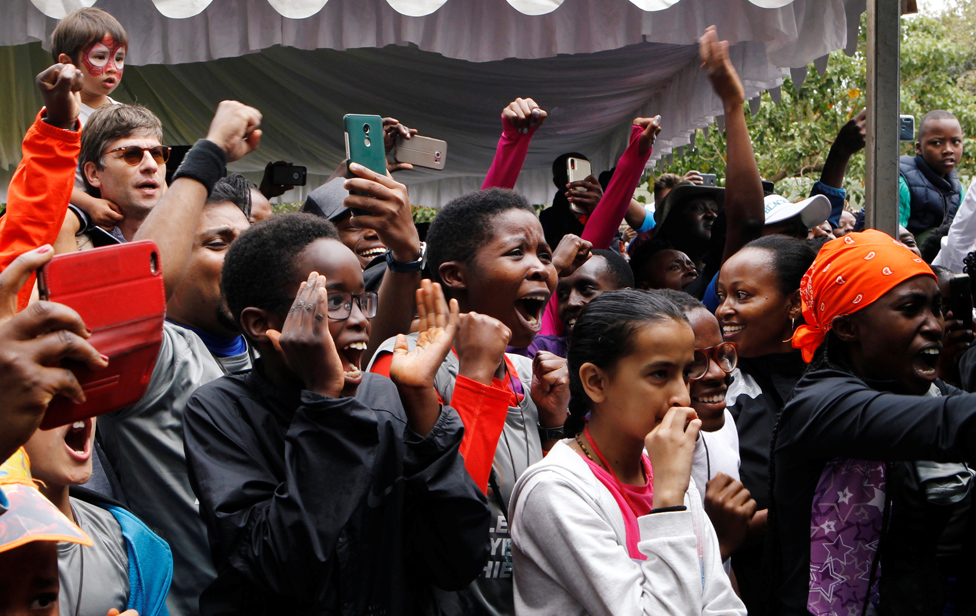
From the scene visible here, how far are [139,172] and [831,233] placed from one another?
132 inches

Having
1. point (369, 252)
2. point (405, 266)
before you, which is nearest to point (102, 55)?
point (369, 252)

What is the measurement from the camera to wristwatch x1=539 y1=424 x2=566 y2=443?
8.26 feet

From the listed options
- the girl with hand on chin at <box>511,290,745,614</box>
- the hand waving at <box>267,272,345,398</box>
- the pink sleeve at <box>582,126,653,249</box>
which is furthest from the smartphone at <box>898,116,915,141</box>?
the hand waving at <box>267,272,345,398</box>

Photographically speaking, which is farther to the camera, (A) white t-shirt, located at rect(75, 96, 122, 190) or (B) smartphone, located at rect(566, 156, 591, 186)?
(B) smartphone, located at rect(566, 156, 591, 186)

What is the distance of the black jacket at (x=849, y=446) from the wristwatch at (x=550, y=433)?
23.3 inches

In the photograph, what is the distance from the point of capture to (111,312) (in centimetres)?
129

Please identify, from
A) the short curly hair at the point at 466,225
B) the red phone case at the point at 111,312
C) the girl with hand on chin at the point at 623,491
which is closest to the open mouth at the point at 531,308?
the short curly hair at the point at 466,225

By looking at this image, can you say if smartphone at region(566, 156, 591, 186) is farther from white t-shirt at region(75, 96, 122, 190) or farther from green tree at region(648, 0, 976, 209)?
green tree at region(648, 0, 976, 209)

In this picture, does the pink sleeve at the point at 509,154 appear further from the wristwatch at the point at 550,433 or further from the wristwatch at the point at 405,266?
the wristwatch at the point at 550,433

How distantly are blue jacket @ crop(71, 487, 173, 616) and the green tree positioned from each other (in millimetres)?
10899

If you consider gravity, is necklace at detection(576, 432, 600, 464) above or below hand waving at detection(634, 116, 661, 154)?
below

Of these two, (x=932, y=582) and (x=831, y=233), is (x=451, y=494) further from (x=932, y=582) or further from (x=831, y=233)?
(x=831, y=233)

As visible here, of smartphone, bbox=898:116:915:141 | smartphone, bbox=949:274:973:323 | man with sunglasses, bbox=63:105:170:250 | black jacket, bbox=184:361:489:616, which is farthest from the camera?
smartphone, bbox=898:116:915:141

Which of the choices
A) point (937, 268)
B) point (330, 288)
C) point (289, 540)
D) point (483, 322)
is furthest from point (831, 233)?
point (289, 540)
